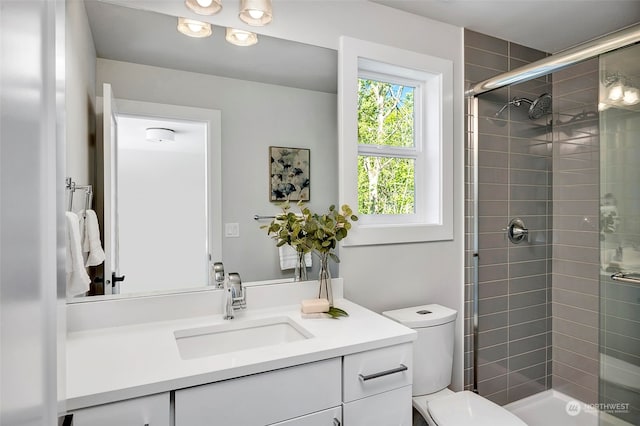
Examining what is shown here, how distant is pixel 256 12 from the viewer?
1.61 metres

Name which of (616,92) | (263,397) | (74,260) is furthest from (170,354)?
(616,92)

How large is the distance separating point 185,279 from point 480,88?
1.87 meters

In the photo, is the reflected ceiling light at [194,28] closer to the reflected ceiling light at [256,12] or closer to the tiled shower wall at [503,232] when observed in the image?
the reflected ceiling light at [256,12]

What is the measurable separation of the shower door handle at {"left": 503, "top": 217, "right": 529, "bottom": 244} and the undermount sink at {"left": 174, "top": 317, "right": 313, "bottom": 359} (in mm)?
1538

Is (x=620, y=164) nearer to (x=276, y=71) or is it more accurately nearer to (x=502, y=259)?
(x=502, y=259)

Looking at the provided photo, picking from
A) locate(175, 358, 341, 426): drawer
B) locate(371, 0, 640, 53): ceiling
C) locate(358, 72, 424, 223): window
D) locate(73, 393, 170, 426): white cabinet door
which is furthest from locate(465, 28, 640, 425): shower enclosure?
locate(73, 393, 170, 426): white cabinet door

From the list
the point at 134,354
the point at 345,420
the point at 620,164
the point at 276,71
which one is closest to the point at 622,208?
the point at 620,164

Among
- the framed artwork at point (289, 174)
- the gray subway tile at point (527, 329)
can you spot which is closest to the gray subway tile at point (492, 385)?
the gray subway tile at point (527, 329)

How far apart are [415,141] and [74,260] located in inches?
69.3

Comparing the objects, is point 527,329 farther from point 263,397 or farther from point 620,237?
point 263,397

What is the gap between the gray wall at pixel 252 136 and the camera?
1.57 meters

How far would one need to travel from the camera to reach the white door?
1.43m

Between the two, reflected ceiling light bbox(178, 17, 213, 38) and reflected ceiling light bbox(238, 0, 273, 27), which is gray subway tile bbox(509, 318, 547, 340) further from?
reflected ceiling light bbox(178, 17, 213, 38)

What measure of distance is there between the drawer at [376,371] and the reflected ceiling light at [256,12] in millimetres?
1394
